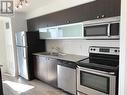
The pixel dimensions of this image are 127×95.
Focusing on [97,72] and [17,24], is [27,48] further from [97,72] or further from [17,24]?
[97,72]

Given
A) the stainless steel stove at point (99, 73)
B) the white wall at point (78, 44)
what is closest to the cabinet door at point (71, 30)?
the white wall at point (78, 44)

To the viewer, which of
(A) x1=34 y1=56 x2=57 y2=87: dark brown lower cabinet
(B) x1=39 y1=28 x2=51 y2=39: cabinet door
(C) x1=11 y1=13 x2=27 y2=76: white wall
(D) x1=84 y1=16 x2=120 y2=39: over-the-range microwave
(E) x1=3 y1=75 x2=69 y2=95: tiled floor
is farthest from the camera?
(C) x1=11 y1=13 x2=27 y2=76: white wall

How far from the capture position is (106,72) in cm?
219

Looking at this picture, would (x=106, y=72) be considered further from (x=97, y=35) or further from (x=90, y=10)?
(x=90, y=10)

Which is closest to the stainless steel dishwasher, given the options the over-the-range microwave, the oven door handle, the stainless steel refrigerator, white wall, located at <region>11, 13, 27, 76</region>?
the oven door handle

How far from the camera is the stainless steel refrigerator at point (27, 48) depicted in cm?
412

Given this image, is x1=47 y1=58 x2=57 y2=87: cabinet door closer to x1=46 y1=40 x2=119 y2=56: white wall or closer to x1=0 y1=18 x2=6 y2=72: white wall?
x1=46 y1=40 x2=119 y2=56: white wall

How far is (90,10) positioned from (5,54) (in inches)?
171

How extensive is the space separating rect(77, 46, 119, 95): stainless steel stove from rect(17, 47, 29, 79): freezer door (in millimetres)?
2227

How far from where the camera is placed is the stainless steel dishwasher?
286 centimetres

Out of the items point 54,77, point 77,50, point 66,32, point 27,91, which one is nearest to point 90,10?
point 66,32

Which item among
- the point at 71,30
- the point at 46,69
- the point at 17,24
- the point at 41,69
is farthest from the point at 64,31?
the point at 17,24

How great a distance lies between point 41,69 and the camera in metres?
3.97

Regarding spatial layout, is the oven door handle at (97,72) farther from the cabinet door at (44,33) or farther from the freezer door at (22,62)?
the freezer door at (22,62)
